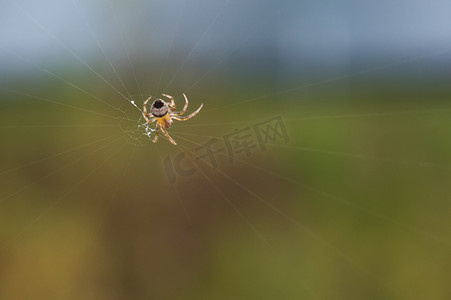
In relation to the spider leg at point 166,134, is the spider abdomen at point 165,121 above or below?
above

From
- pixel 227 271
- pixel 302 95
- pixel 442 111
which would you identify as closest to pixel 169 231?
pixel 227 271

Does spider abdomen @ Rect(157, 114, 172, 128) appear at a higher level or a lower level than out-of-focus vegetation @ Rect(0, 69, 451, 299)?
higher

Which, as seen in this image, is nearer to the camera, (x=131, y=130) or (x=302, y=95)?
(x=131, y=130)

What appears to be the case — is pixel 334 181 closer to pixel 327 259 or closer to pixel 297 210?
pixel 297 210

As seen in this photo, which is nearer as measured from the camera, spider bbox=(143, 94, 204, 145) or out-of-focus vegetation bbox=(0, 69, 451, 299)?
spider bbox=(143, 94, 204, 145)

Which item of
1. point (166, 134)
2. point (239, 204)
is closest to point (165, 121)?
point (166, 134)

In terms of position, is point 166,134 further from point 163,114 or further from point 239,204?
point 239,204
